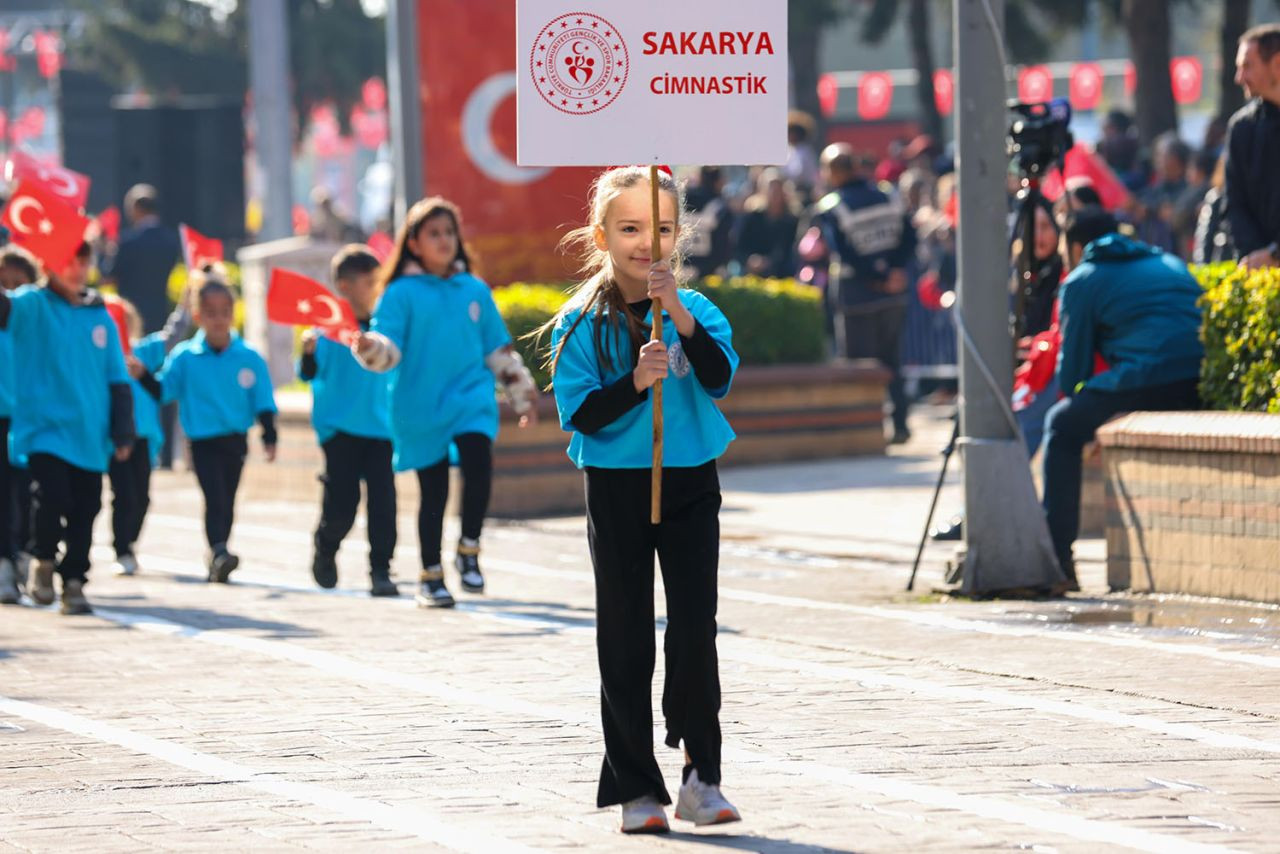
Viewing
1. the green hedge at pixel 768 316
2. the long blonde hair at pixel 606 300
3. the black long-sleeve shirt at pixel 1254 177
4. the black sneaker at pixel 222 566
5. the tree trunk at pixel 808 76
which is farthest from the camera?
the tree trunk at pixel 808 76

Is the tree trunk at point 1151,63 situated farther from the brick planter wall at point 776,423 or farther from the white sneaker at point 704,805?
the white sneaker at point 704,805

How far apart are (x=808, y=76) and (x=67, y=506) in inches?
1232

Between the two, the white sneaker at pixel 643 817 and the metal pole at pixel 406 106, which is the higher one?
the metal pole at pixel 406 106

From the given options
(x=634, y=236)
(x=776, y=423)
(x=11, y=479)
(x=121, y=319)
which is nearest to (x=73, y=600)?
(x=11, y=479)

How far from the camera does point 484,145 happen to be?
18609 millimetres

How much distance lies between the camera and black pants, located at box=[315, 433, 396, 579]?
12031 mm

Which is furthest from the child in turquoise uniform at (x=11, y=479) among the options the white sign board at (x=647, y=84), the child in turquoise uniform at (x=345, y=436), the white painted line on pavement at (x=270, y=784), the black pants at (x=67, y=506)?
the white sign board at (x=647, y=84)

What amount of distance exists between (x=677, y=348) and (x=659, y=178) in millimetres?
525

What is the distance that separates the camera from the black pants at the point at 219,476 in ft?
42.2

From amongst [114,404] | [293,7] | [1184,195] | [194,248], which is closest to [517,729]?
[114,404]

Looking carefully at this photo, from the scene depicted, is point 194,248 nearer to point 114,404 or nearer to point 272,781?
point 114,404

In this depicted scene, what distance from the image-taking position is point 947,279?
65.6 feet

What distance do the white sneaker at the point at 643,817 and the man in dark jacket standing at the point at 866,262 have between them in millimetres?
A: 12103

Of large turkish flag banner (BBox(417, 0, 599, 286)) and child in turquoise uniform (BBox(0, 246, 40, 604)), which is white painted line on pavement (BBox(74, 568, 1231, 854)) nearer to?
child in turquoise uniform (BBox(0, 246, 40, 604))
